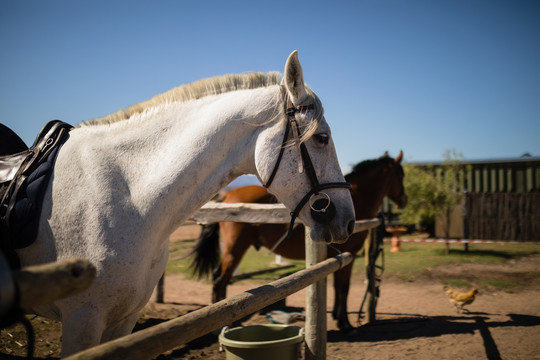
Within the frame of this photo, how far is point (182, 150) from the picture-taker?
1.86 metres

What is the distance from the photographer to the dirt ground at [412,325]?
412cm

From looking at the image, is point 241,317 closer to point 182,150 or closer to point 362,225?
point 182,150

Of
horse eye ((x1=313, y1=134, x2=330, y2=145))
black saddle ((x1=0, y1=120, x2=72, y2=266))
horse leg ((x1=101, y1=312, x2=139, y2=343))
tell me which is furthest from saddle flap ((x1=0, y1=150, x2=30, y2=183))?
horse eye ((x1=313, y1=134, x2=330, y2=145))

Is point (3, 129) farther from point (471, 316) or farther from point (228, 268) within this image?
point (471, 316)

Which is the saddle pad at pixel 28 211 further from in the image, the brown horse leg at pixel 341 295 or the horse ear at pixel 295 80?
the brown horse leg at pixel 341 295

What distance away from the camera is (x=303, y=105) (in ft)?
6.48

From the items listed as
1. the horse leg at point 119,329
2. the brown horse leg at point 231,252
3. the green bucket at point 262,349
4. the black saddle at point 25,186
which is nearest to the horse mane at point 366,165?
the brown horse leg at point 231,252

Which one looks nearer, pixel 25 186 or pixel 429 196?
pixel 25 186

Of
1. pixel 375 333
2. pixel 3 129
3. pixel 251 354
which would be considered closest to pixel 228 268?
pixel 375 333

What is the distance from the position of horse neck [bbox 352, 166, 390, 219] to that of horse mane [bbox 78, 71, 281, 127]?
152 inches

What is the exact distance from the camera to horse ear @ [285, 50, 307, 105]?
6.20 feet

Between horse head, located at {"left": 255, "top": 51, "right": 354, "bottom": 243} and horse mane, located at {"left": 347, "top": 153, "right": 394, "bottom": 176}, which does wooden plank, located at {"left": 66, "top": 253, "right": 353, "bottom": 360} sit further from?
horse mane, located at {"left": 347, "top": 153, "right": 394, "bottom": 176}

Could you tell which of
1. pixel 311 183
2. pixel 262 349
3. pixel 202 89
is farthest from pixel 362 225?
pixel 202 89

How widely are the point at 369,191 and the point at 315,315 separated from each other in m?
3.37
